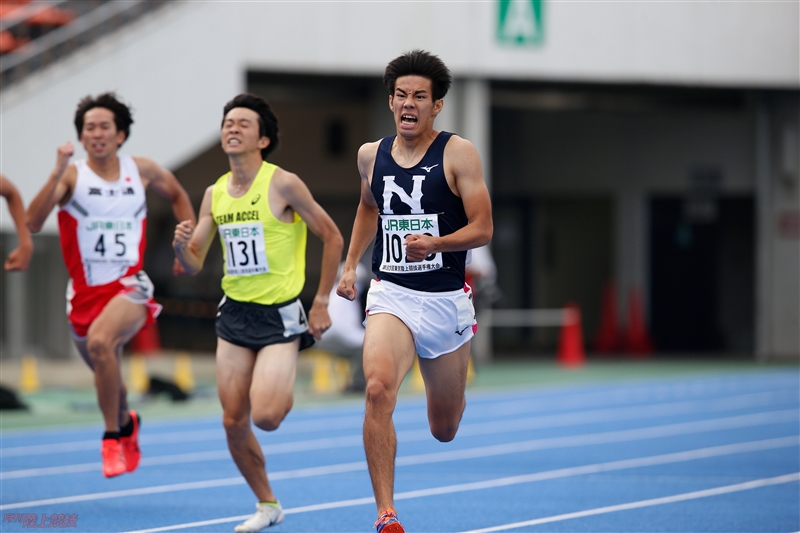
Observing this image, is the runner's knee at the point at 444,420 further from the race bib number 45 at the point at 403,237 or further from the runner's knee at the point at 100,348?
Result: the runner's knee at the point at 100,348

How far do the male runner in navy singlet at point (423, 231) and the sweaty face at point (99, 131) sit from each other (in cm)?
235

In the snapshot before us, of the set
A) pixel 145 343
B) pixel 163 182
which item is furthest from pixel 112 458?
pixel 145 343

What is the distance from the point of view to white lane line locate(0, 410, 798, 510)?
8.50 m

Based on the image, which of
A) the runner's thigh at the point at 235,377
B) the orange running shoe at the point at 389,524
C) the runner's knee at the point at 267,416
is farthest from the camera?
the runner's thigh at the point at 235,377

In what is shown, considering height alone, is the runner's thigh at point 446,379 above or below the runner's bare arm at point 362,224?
below

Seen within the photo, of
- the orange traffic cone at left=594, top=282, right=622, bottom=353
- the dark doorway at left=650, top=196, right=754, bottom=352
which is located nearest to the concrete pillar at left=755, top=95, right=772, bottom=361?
the orange traffic cone at left=594, top=282, right=622, bottom=353

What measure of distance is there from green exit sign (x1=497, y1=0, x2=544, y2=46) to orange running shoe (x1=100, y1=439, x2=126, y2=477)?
13550mm

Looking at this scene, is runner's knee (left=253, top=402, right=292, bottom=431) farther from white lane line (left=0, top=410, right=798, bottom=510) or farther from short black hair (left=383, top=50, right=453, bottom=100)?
white lane line (left=0, top=410, right=798, bottom=510)

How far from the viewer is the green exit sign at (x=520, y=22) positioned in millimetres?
19766

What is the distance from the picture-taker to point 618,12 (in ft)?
66.7

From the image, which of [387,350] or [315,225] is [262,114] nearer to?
[315,225]

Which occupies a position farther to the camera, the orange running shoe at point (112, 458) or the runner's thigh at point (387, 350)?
the orange running shoe at point (112, 458)

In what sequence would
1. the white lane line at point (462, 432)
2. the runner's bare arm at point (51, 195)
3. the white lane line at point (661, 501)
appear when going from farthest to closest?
the white lane line at point (462, 432), the runner's bare arm at point (51, 195), the white lane line at point (661, 501)

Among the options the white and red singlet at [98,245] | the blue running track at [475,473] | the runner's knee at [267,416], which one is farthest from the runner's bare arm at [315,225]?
the white and red singlet at [98,245]
